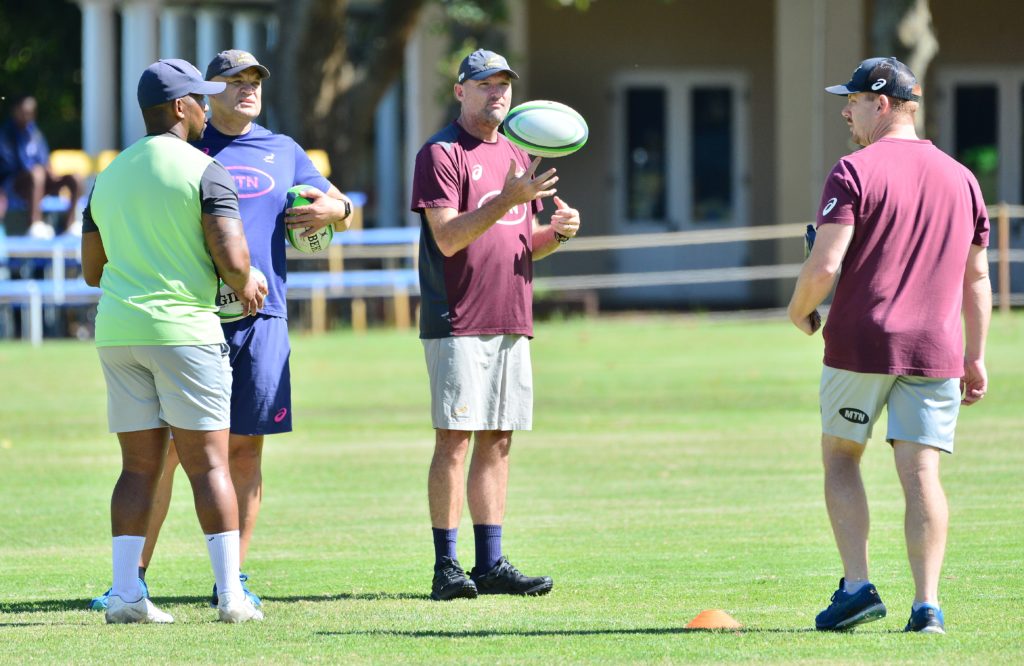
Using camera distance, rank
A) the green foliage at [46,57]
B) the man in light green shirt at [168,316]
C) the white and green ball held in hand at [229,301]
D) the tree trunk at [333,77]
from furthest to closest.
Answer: the green foliage at [46,57] → the tree trunk at [333,77] → the white and green ball held in hand at [229,301] → the man in light green shirt at [168,316]

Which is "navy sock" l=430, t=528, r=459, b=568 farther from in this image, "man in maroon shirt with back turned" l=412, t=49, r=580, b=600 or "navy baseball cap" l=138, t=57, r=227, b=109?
"navy baseball cap" l=138, t=57, r=227, b=109

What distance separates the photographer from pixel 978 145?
26406mm

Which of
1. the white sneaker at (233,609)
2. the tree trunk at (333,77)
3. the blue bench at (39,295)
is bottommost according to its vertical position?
the white sneaker at (233,609)

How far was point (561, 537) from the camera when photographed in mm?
8547

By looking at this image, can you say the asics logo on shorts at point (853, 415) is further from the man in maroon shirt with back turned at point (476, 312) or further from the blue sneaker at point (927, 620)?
the man in maroon shirt with back turned at point (476, 312)

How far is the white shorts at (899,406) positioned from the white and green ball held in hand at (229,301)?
2.28 metres

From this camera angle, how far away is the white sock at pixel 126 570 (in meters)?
6.48

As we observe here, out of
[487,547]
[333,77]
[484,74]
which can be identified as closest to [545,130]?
[484,74]

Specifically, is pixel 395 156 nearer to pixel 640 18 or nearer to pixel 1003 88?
pixel 640 18

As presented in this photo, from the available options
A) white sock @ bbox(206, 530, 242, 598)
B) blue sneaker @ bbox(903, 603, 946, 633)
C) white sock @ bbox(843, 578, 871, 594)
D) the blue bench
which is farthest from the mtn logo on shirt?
the blue bench

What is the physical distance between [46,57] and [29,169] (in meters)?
11.2

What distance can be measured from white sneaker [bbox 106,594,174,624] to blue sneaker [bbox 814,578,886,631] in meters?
2.51

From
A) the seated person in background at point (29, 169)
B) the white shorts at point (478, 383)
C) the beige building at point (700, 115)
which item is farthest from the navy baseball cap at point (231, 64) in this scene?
the beige building at point (700, 115)

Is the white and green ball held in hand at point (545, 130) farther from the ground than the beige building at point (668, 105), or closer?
closer
